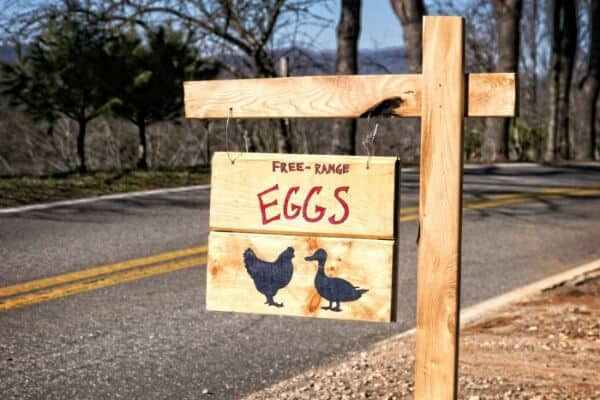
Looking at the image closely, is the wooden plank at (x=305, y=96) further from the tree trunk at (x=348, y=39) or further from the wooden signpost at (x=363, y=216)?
the tree trunk at (x=348, y=39)

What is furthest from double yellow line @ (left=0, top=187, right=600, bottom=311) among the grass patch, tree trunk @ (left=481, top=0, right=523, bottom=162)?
tree trunk @ (left=481, top=0, right=523, bottom=162)

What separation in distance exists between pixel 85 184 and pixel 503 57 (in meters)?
11.1

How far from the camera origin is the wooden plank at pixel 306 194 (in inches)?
110

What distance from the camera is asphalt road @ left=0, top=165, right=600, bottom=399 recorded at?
441 centimetres

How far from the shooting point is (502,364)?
4.58 metres

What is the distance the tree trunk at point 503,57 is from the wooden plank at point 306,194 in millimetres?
15574

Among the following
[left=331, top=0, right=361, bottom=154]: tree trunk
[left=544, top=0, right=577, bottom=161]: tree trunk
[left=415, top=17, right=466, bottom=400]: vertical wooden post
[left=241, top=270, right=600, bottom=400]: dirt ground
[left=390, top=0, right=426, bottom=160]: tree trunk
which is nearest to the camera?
[left=415, top=17, right=466, bottom=400]: vertical wooden post

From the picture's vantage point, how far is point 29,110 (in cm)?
1295

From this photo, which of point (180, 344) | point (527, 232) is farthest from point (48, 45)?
point (180, 344)

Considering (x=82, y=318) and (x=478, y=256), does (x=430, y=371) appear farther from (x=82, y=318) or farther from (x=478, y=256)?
(x=478, y=256)

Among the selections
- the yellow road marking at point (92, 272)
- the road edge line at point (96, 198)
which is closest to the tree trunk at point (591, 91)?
the road edge line at point (96, 198)

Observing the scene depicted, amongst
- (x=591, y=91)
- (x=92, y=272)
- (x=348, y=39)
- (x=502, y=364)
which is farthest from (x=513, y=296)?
(x=591, y=91)

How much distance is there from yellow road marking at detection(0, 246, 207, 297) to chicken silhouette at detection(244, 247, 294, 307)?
3.59m

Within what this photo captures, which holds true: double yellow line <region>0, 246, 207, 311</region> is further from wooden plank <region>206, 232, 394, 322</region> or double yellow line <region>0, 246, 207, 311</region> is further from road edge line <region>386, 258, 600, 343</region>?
wooden plank <region>206, 232, 394, 322</region>
